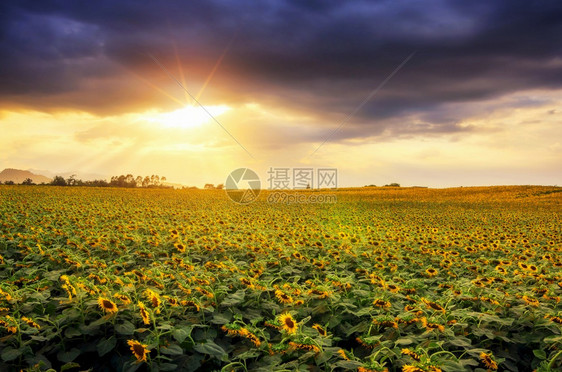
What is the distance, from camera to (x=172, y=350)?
306 cm

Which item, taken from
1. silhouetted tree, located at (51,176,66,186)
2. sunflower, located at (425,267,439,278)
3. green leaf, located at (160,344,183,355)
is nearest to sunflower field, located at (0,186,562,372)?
green leaf, located at (160,344,183,355)

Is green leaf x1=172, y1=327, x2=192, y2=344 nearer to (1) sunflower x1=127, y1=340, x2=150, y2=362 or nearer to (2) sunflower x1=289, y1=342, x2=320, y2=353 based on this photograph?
(1) sunflower x1=127, y1=340, x2=150, y2=362

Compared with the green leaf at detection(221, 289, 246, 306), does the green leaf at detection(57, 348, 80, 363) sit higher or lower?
lower

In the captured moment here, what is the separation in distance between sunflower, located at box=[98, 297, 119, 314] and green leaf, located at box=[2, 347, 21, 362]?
2.18ft

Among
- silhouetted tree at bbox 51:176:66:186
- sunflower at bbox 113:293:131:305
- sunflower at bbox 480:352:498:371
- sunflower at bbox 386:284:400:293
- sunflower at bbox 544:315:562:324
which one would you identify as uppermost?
silhouetted tree at bbox 51:176:66:186

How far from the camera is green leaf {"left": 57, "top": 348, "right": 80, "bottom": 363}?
10.4 ft

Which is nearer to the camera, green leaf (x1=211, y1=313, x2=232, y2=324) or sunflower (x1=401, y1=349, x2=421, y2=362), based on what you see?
sunflower (x1=401, y1=349, x2=421, y2=362)

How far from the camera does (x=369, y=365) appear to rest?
279 cm

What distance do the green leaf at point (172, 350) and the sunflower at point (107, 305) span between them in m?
0.68

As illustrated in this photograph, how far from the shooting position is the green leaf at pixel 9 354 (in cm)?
297

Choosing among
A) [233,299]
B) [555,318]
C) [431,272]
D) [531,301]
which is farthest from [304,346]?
[431,272]

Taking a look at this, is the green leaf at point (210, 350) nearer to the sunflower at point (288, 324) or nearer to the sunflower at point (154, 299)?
the sunflower at point (288, 324)

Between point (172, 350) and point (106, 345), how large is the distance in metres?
0.68

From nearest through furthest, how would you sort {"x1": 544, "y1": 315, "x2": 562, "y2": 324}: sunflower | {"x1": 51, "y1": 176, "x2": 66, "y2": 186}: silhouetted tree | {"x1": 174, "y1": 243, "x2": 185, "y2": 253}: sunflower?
1. {"x1": 544, "y1": 315, "x2": 562, "y2": 324}: sunflower
2. {"x1": 174, "y1": 243, "x2": 185, "y2": 253}: sunflower
3. {"x1": 51, "y1": 176, "x2": 66, "y2": 186}: silhouetted tree
